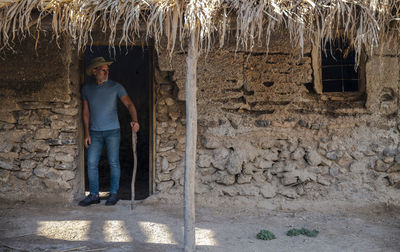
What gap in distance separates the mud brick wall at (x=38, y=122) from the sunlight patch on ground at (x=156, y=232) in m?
1.17

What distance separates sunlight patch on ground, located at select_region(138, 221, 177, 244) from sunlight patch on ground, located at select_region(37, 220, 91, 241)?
0.53m

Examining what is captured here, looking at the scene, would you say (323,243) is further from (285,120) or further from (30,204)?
(30,204)

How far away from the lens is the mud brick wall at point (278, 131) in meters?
4.76

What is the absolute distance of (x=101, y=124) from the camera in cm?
484

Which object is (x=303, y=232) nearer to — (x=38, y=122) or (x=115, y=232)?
(x=115, y=232)

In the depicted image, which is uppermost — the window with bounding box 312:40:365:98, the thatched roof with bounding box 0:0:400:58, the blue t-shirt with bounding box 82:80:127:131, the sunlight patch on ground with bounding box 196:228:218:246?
the thatched roof with bounding box 0:0:400:58

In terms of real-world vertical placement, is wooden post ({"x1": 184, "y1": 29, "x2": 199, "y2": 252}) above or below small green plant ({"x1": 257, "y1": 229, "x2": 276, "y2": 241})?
above

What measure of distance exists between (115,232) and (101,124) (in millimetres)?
1331

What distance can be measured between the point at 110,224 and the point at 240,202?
1445 mm

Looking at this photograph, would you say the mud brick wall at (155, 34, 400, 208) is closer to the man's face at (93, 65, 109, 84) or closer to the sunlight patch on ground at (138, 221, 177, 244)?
the man's face at (93, 65, 109, 84)

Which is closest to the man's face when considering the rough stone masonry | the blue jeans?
the rough stone masonry

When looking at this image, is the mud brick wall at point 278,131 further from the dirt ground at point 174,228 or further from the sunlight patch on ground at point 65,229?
the sunlight patch on ground at point 65,229

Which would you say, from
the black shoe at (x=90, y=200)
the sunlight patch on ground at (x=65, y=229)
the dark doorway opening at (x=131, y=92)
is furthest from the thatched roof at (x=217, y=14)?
the dark doorway opening at (x=131, y=92)

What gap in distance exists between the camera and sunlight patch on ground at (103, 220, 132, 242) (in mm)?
3844
